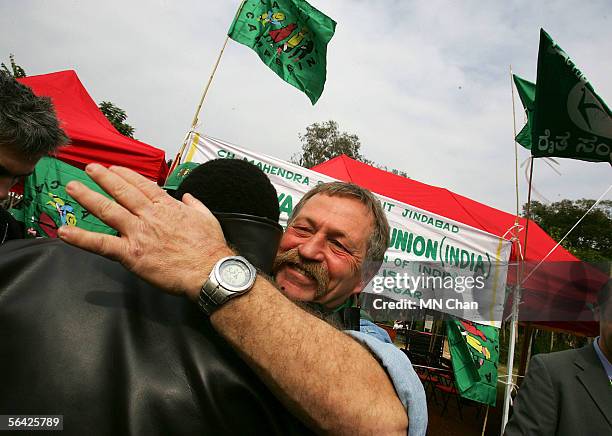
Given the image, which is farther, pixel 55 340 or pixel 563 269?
pixel 563 269

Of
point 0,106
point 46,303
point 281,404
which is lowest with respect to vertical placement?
point 281,404

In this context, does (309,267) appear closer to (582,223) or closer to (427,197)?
(427,197)

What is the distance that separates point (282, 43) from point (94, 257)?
470 cm

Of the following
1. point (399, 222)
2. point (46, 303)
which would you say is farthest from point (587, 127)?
point (46, 303)

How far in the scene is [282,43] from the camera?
15.7 feet

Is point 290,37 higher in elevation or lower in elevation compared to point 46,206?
higher

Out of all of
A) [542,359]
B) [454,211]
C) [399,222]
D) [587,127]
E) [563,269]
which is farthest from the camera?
[454,211]

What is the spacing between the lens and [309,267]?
1706mm

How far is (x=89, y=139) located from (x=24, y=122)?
2754 millimetres

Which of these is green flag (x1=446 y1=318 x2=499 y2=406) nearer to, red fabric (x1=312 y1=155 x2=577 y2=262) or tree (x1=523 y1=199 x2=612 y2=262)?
red fabric (x1=312 y1=155 x2=577 y2=262)

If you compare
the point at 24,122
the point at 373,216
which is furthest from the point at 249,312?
the point at 24,122

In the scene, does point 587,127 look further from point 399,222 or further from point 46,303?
point 46,303

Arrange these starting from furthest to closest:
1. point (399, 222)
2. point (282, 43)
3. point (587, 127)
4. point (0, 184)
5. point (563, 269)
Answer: point (563, 269)
point (282, 43)
point (399, 222)
point (587, 127)
point (0, 184)

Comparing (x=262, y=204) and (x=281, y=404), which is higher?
(x=262, y=204)
